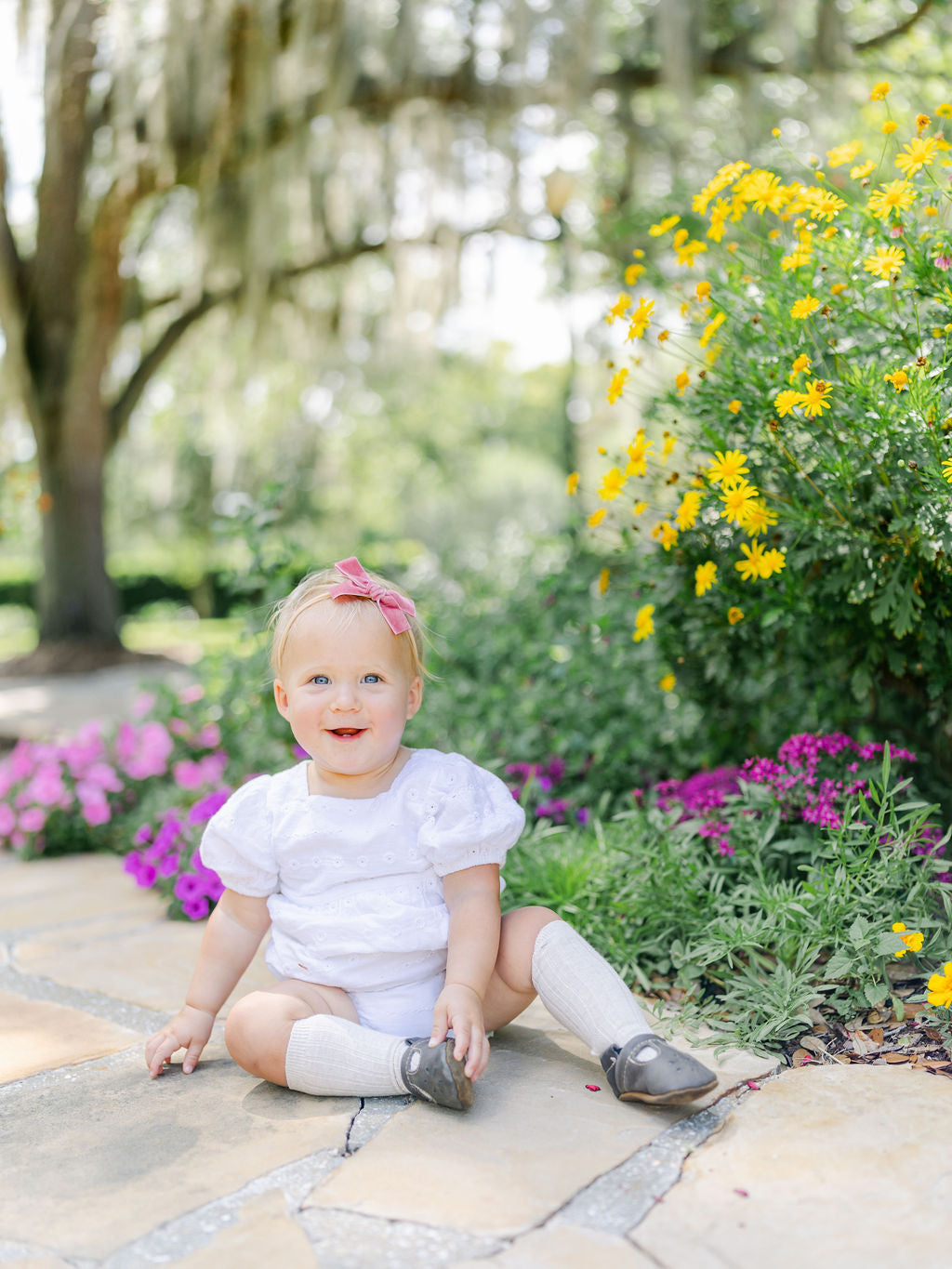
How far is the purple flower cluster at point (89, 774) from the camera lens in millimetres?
3434

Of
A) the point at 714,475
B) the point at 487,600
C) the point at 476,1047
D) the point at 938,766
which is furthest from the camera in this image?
the point at 487,600

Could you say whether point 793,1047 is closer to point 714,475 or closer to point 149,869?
point 714,475

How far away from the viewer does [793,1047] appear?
6.05 ft

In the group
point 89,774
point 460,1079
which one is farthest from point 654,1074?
point 89,774

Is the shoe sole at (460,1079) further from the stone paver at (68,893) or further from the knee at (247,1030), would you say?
the stone paver at (68,893)

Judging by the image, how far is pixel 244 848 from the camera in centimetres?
186

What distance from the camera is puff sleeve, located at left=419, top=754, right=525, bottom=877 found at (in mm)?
1780

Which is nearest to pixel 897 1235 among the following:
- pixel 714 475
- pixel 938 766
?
pixel 714 475

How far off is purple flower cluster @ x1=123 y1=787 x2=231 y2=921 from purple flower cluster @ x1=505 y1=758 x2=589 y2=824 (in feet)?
2.54

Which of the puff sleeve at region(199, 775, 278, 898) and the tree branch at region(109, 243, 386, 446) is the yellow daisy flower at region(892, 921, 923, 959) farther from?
the tree branch at region(109, 243, 386, 446)

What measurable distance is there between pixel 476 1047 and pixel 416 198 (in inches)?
306

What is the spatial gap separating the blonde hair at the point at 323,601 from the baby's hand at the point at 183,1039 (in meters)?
0.58

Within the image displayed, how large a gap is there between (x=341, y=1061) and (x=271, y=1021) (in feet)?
0.44

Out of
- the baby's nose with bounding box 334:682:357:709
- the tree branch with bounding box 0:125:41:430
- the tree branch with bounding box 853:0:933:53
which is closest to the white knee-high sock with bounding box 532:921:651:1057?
the baby's nose with bounding box 334:682:357:709
